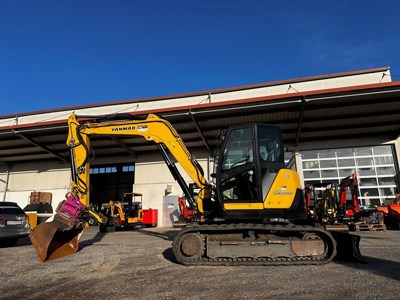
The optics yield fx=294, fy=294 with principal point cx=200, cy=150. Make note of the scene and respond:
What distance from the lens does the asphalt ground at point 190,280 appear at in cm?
407

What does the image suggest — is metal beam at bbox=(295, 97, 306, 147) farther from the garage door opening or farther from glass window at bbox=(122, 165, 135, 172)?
the garage door opening

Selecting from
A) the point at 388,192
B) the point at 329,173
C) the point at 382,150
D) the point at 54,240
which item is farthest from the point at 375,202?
the point at 54,240

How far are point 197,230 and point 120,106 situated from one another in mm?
18862

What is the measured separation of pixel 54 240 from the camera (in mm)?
7238

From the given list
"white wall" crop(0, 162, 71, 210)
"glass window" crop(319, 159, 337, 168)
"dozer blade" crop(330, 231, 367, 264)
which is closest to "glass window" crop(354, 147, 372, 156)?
"glass window" crop(319, 159, 337, 168)

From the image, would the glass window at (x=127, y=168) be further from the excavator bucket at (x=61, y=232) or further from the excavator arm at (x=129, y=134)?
the excavator bucket at (x=61, y=232)

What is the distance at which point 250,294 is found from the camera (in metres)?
4.03

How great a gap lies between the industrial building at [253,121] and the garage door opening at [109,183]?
192cm

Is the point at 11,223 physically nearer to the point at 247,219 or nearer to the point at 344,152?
the point at 247,219

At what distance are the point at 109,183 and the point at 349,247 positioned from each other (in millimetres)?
28579

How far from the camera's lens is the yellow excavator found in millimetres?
5875

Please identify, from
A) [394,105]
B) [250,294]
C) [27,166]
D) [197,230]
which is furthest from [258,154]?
[27,166]

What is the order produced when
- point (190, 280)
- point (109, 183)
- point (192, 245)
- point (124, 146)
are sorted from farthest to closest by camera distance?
point (109, 183) → point (124, 146) → point (192, 245) → point (190, 280)

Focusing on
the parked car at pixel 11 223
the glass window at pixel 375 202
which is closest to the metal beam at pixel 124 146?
the parked car at pixel 11 223
